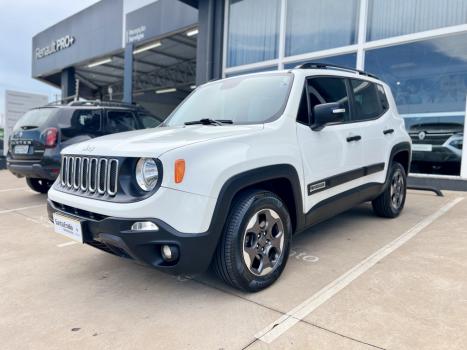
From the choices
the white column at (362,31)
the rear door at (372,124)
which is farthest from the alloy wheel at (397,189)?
the white column at (362,31)

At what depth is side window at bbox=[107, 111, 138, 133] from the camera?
6719 mm

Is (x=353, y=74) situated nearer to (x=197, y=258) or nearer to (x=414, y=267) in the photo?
(x=414, y=267)

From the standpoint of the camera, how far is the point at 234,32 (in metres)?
10.3

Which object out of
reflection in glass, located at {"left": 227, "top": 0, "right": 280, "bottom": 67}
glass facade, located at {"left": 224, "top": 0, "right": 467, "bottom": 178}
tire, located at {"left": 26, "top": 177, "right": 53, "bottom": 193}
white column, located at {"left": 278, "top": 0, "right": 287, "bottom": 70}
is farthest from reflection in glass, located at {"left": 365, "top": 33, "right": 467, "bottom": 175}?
tire, located at {"left": 26, "top": 177, "right": 53, "bottom": 193}

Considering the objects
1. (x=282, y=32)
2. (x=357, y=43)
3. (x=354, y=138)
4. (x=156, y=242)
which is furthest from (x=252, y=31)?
(x=156, y=242)

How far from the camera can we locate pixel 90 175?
106 inches

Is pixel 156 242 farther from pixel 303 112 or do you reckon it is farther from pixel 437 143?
pixel 437 143

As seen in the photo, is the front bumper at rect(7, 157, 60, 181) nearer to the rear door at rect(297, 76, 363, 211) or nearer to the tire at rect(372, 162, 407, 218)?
the rear door at rect(297, 76, 363, 211)

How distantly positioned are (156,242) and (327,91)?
229 cm

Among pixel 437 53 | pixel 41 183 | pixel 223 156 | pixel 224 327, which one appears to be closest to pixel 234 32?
pixel 437 53

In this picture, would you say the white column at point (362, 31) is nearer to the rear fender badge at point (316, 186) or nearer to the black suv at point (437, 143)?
the black suv at point (437, 143)

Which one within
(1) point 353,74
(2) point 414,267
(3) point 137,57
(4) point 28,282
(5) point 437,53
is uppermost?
(3) point 137,57

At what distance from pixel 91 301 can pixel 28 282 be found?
2.46ft

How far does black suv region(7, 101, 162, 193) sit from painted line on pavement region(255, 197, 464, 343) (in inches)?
182
